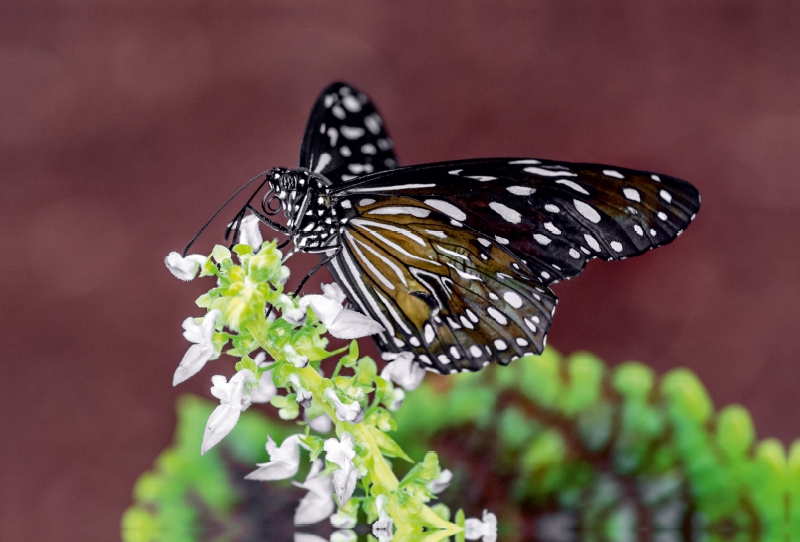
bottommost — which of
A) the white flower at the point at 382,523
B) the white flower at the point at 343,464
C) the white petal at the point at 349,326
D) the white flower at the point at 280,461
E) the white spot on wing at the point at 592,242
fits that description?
the white flower at the point at 382,523

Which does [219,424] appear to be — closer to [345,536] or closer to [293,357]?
[293,357]

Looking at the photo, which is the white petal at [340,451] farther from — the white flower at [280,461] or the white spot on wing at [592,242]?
the white spot on wing at [592,242]

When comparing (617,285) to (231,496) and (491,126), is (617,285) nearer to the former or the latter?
(491,126)

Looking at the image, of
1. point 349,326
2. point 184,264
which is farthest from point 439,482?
point 184,264

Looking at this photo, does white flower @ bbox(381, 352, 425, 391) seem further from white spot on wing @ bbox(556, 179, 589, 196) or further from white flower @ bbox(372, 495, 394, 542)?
white spot on wing @ bbox(556, 179, 589, 196)

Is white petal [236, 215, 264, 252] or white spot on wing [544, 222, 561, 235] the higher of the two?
white spot on wing [544, 222, 561, 235]

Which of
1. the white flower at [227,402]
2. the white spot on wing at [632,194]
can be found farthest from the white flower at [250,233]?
the white spot on wing at [632,194]

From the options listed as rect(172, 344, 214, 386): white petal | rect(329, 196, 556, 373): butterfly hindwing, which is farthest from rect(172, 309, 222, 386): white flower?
rect(329, 196, 556, 373): butterfly hindwing
